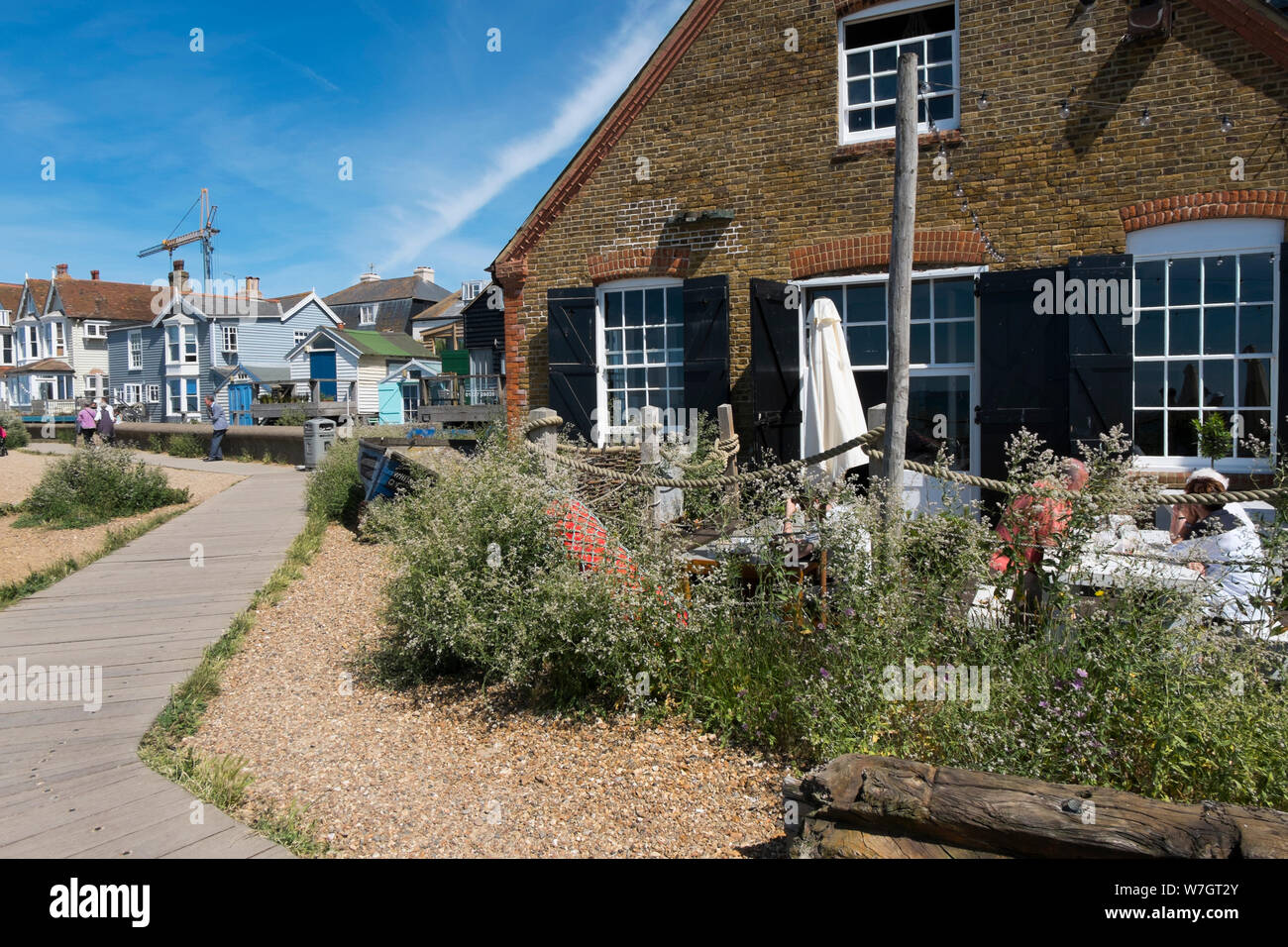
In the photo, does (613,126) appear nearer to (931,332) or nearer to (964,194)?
(964,194)

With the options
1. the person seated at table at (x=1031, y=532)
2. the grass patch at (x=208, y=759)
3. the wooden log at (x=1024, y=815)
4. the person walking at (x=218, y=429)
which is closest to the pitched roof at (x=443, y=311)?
the person walking at (x=218, y=429)

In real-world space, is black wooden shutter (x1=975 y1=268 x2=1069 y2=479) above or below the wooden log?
above

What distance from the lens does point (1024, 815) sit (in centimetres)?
279

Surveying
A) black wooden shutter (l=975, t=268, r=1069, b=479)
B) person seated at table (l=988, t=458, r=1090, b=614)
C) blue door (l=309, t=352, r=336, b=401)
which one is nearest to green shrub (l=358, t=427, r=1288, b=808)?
person seated at table (l=988, t=458, r=1090, b=614)

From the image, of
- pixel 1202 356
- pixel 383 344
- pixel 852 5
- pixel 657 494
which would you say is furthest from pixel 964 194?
pixel 383 344

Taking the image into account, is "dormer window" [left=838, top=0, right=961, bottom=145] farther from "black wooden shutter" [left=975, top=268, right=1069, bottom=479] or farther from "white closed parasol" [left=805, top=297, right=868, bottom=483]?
"white closed parasol" [left=805, top=297, right=868, bottom=483]

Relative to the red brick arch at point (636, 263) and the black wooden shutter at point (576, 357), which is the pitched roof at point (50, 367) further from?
the red brick arch at point (636, 263)

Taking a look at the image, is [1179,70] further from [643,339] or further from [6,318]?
[6,318]

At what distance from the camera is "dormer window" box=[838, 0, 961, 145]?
9625 millimetres

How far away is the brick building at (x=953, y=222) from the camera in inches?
333

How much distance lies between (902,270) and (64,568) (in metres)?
8.62

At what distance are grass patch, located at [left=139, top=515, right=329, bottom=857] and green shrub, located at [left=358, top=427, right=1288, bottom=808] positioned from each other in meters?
1.16

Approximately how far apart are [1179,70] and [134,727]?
33.6ft

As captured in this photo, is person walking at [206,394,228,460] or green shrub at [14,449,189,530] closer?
green shrub at [14,449,189,530]
